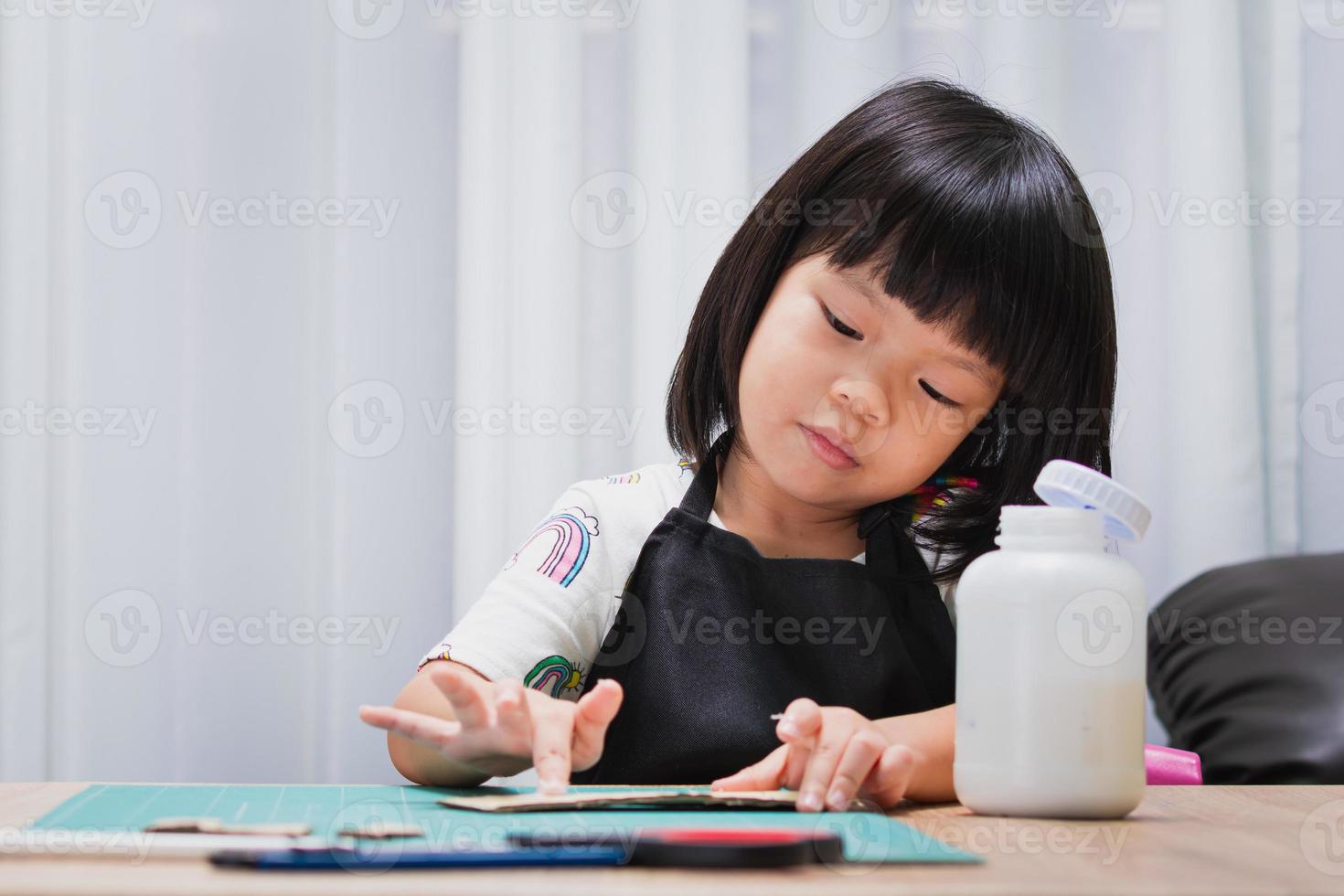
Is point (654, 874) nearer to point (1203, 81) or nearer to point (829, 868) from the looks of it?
point (829, 868)

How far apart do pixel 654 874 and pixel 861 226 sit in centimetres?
57

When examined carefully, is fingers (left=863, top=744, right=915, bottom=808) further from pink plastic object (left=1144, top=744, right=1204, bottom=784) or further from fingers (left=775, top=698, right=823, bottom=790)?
pink plastic object (left=1144, top=744, right=1204, bottom=784)

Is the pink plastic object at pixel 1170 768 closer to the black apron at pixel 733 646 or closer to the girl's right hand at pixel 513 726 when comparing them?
the black apron at pixel 733 646

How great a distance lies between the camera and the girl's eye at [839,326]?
2.68ft

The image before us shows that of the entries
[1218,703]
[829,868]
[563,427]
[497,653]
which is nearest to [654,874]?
[829,868]

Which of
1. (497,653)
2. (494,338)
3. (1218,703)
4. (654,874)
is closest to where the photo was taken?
(654,874)

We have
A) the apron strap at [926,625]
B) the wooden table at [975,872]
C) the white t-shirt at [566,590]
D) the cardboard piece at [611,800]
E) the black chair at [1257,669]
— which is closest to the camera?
the wooden table at [975,872]

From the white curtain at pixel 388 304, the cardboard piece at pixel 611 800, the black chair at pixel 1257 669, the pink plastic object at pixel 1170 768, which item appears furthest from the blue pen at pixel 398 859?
the white curtain at pixel 388 304

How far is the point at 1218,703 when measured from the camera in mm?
1157

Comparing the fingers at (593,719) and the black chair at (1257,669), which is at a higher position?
the fingers at (593,719)

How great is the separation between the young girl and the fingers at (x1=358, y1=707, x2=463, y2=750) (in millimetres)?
120

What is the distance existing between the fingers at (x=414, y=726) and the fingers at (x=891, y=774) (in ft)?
0.72

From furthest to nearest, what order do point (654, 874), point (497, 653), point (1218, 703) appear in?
point (1218, 703)
point (497, 653)
point (654, 874)

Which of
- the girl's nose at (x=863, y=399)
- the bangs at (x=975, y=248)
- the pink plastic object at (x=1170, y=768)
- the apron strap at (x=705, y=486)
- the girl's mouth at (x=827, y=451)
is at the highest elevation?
the bangs at (x=975, y=248)
